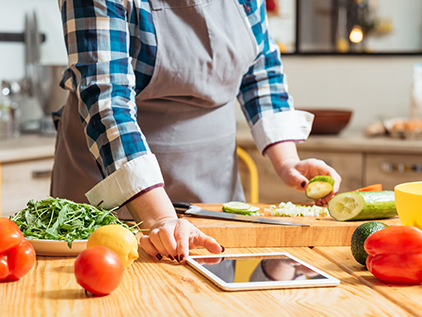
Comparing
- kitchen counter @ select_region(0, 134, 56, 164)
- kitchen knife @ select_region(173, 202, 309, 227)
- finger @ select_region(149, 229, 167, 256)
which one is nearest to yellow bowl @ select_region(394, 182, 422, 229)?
kitchen knife @ select_region(173, 202, 309, 227)

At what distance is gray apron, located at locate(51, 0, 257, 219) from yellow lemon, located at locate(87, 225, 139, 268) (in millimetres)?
480

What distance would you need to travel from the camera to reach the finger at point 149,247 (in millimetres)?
894

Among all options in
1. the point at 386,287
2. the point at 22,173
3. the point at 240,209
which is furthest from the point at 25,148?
the point at 386,287

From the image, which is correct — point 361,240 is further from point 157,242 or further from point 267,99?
point 267,99

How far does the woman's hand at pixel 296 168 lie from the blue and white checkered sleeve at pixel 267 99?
3 cm

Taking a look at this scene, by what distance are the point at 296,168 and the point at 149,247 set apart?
22.6 inches

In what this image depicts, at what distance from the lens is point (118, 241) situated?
31.9 inches

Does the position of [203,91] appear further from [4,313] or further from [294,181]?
[4,313]

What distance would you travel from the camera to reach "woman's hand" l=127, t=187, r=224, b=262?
865mm

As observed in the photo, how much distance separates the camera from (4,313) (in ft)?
2.17

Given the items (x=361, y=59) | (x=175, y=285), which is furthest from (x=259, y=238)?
(x=361, y=59)

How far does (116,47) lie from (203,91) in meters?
0.29

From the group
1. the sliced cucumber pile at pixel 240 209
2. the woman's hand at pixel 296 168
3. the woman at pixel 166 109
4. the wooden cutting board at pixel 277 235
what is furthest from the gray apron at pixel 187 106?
the wooden cutting board at pixel 277 235

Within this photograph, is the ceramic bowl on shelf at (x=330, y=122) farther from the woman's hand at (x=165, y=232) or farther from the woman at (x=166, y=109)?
the woman's hand at (x=165, y=232)
